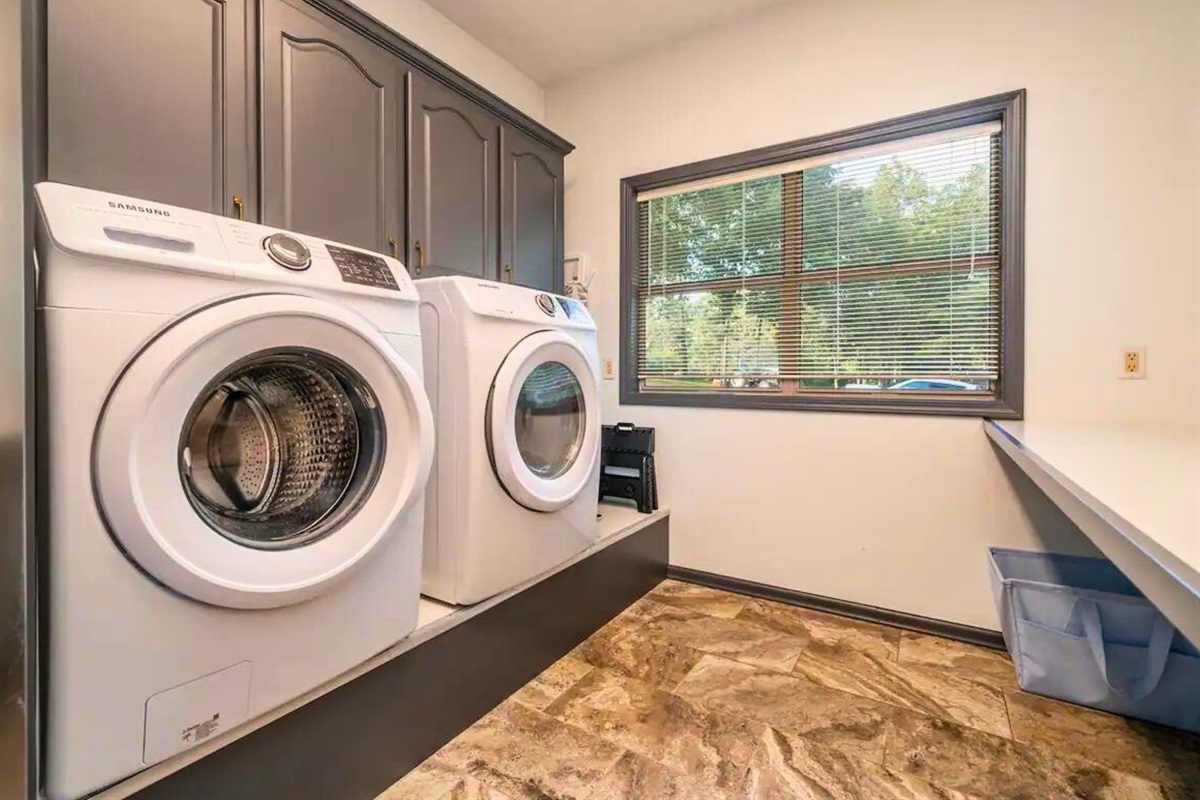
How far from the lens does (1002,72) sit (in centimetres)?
182

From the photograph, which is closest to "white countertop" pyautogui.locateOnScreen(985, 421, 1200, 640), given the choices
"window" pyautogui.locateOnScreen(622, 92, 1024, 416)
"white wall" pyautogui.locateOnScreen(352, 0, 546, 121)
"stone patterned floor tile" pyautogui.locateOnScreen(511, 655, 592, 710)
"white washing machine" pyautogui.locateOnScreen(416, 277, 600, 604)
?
"window" pyautogui.locateOnScreen(622, 92, 1024, 416)

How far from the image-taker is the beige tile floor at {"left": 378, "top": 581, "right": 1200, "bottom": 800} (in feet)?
3.91

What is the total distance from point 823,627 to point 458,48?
2759 millimetres

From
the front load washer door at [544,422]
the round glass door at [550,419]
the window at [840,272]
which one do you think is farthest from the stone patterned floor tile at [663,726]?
the window at [840,272]

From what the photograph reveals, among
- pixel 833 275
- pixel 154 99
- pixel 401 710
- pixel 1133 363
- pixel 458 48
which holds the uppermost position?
pixel 458 48

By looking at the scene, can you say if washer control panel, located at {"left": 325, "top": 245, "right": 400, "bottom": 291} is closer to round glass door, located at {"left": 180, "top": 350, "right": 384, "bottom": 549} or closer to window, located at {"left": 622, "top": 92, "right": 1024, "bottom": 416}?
round glass door, located at {"left": 180, "top": 350, "right": 384, "bottom": 549}

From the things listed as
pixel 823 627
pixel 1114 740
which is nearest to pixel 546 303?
pixel 823 627

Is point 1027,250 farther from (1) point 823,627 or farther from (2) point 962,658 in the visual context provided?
(1) point 823,627

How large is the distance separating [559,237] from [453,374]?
1.23 metres

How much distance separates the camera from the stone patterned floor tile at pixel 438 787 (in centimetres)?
116

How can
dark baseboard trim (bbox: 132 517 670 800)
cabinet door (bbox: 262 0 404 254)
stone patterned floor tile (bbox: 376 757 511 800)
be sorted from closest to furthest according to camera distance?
dark baseboard trim (bbox: 132 517 670 800)
stone patterned floor tile (bbox: 376 757 511 800)
cabinet door (bbox: 262 0 404 254)

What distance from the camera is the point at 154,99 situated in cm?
120

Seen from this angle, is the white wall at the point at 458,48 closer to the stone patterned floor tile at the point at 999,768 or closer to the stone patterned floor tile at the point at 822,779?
the stone patterned floor tile at the point at 822,779

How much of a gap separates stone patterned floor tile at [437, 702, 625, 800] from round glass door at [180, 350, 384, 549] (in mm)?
665
